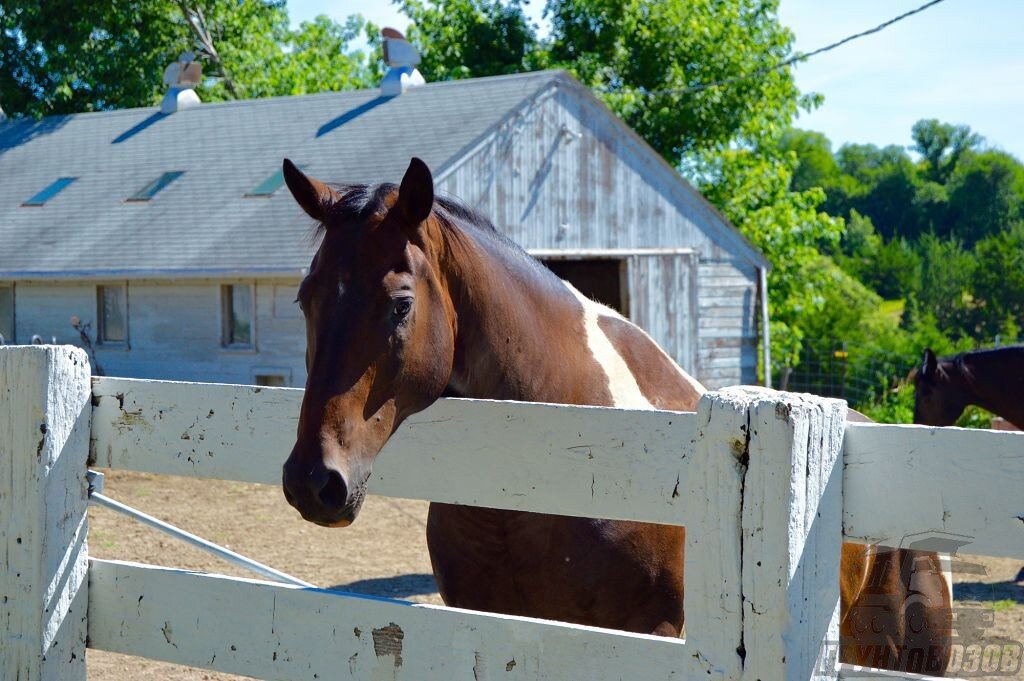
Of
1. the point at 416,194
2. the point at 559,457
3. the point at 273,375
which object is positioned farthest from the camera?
the point at 273,375

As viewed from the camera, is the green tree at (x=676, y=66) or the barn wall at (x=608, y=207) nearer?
the barn wall at (x=608, y=207)

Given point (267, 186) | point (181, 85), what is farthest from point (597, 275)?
point (181, 85)

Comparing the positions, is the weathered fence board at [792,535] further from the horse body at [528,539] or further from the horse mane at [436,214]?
the horse mane at [436,214]

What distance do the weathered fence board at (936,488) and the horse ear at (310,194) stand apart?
1.36m

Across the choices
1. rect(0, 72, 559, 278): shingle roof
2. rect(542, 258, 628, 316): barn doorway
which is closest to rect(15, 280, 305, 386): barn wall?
rect(0, 72, 559, 278): shingle roof

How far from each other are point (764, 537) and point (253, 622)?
128cm

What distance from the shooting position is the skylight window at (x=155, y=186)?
17484mm

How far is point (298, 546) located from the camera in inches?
316

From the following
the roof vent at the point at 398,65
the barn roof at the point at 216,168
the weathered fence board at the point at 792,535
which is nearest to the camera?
the weathered fence board at the point at 792,535

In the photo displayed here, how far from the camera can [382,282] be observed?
7.86 feet

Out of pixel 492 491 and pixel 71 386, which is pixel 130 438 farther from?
Answer: pixel 492 491

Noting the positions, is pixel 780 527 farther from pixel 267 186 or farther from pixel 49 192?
pixel 49 192

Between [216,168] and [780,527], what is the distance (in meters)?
16.8
